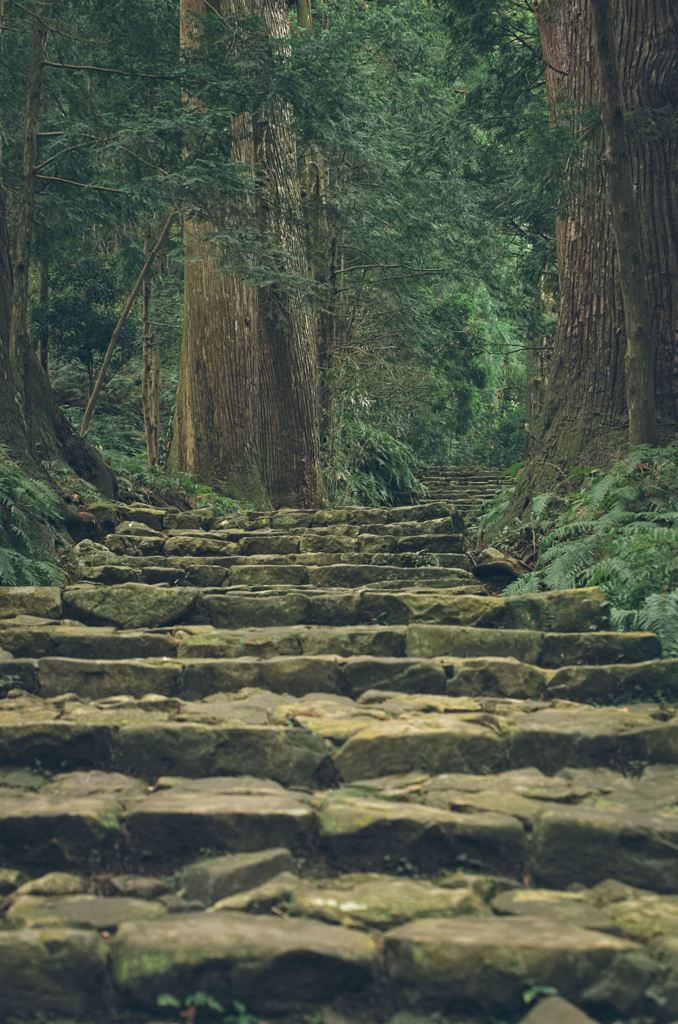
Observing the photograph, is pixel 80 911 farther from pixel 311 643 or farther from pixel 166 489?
pixel 166 489

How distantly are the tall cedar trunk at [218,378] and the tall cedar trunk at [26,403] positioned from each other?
330 centimetres

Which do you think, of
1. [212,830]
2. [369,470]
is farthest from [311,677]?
[369,470]

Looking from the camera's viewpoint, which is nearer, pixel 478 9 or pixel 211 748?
pixel 211 748

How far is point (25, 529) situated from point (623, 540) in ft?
13.2

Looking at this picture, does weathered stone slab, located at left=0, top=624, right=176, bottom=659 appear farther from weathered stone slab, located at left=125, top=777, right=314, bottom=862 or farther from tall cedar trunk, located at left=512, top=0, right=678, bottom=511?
tall cedar trunk, located at left=512, top=0, right=678, bottom=511

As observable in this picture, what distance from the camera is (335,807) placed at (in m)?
3.91

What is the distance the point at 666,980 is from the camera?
121 inches

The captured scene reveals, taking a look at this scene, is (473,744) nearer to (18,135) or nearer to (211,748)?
(211,748)

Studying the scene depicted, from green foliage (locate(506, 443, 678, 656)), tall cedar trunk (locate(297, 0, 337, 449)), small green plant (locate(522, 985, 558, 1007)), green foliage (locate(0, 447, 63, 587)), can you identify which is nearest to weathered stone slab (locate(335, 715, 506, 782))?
small green plant (locate(522, 985, 558, 1007))

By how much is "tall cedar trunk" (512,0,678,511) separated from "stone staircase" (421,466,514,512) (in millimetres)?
7331

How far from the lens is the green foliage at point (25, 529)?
7.10 meters

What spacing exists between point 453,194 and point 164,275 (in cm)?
495

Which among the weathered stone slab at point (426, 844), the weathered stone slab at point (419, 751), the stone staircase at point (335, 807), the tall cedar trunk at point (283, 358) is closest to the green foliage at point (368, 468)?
the tall cedar trunk at point (283, 358)

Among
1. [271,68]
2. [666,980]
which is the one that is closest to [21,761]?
[666,980]
